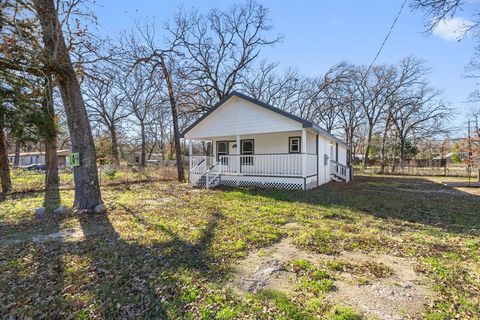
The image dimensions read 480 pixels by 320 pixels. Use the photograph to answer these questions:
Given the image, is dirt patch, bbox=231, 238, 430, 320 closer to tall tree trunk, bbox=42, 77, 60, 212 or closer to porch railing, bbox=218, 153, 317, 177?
tall tree trunk, bbox=42, 77, 60, 212

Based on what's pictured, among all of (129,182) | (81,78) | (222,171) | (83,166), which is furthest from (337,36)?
(129,182)

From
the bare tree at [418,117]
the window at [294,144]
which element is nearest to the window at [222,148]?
the window at [294,144]

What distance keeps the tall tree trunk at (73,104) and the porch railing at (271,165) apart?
6.95 m

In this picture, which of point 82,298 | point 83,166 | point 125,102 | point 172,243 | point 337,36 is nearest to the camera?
point 82,298

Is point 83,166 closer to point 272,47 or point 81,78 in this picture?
point 81,78

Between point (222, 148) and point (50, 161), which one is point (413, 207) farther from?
point (50, 161)

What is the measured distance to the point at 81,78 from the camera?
806 cm

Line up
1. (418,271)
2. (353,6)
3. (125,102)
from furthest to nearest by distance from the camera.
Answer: (125,102) → (353,6) → (418,271)

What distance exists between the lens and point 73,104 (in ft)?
23.0

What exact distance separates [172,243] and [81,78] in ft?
21.4

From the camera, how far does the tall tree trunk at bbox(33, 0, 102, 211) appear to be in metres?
6.28

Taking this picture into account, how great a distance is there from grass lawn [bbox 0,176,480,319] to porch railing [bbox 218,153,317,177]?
3.73 m

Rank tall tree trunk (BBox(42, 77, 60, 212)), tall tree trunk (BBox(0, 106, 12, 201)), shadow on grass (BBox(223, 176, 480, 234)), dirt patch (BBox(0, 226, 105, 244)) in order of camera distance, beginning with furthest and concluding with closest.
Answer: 1. tall tree trunk (BBox(0, 106, 12, 201))
2. tall tree trunk (BBox(42, 77, 60, 212))
3. shadow on grass (BBox(223, 176, 480, 234))
4. dirt patch (BBox(0, 226, 105, 244))

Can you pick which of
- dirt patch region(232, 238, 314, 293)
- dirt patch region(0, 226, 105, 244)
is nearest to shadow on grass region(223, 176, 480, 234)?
dirt patch region(232, 238, 314, 293)
